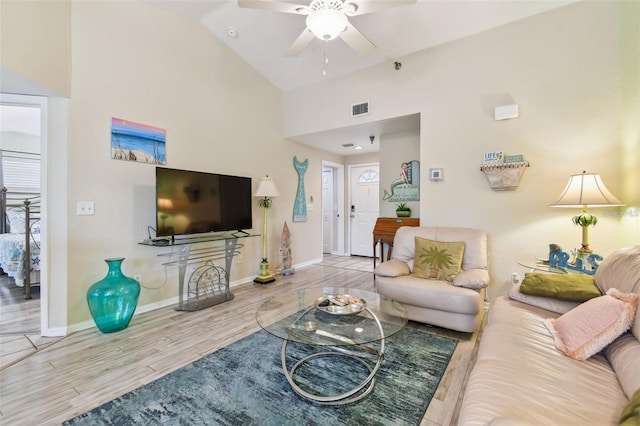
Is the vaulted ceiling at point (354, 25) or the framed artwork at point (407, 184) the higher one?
the vaulted ceiling at point (354, 25)

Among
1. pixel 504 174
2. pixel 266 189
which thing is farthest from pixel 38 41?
pixel 504 174

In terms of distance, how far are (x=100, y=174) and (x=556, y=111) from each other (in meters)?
4.49

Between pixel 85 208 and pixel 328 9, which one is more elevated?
pixel 328 9

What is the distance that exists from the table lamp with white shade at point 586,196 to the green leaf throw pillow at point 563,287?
68 cm

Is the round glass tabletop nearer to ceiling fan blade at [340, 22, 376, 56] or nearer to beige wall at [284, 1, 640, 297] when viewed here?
beige wall at [284, 1, 640, 297]

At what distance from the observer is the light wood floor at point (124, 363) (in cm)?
155

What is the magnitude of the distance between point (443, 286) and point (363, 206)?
3.77 meters

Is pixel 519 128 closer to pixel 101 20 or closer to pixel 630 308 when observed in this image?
pixel 630 308

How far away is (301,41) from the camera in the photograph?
8.35 ft

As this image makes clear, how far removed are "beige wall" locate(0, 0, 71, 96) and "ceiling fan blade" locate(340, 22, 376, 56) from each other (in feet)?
7.83

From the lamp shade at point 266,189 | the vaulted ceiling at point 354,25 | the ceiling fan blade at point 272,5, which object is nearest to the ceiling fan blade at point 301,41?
the ceiling fan blade at point 272,5

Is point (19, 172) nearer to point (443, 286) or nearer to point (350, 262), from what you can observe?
point (350, 262)

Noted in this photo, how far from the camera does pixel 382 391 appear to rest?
1656 millimetres

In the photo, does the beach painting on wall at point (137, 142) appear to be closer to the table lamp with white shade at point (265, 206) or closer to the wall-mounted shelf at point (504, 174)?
the table lamp with white shade at point (265, 206)
